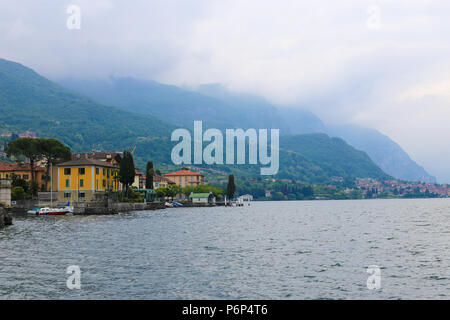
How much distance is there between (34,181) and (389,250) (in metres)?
110

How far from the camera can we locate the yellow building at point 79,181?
121125 mm

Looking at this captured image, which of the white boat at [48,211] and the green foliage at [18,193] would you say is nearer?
the white boat at [48,211]

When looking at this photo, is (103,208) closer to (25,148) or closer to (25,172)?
(25,148)

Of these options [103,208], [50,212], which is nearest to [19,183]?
[50,212]

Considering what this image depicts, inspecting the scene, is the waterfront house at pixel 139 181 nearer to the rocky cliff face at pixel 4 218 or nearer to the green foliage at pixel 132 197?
the green foliage at pixel 132 197

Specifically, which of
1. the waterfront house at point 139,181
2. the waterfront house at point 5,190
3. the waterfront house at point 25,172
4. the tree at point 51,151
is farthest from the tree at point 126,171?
the waterfront house at point 139,181

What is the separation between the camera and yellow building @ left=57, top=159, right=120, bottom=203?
12112 centimetres

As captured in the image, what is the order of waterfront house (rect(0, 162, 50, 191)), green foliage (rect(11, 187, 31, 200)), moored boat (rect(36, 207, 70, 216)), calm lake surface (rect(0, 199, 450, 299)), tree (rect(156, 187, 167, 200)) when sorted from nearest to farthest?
calm lake surface (rect(0, 199, 450, 299)) → moored boat (rect(36, 207, 70, 216)) → green foliage (rect(11, 187, 31, 200)) → waterfront house (rect(0, 162, 50, 191)) → tree (rect(156, 187, 167, 200))

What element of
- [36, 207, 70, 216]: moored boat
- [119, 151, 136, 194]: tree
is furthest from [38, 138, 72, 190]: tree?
[36, 207, 70, 216]: moored boat

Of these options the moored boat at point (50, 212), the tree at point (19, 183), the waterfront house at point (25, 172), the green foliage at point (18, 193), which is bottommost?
the moored boat at point (50, 212)

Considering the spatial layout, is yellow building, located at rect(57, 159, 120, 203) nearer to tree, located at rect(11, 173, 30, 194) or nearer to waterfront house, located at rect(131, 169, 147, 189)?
tree, located at rect(11, 173, 30, 194)

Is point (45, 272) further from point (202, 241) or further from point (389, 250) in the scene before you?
point (389, 250)

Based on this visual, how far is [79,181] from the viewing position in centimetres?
12169
